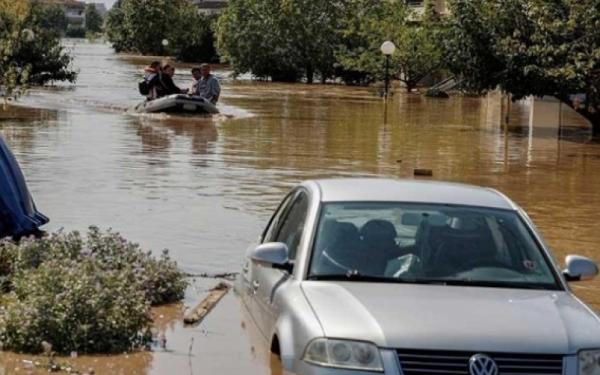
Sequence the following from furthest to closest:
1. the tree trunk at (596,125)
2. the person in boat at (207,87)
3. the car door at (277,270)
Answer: the person in boat at (207,87) → the tree trunk at (596,125) → the car door at (277,270)

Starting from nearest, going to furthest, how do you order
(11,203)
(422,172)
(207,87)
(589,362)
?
(589,362) < (11,203) < (422,172) < (207,87)

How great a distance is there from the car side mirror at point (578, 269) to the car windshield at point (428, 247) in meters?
0.20

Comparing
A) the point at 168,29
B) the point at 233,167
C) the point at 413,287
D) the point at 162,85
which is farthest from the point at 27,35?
the point at 168,29

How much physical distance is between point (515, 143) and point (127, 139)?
29.2 feet

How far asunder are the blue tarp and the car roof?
15.8ft

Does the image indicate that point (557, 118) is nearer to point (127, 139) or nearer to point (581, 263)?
point (127, 139)

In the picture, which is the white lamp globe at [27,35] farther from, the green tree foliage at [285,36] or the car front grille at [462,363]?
the car front grille at [462,363]

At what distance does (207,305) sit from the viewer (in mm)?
10484

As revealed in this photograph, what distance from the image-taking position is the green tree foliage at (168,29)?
302ft

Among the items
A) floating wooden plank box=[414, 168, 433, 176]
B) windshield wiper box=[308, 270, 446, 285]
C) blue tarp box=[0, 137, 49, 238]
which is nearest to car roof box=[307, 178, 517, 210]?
windshield wiper box=[308, 270, 446, 285]

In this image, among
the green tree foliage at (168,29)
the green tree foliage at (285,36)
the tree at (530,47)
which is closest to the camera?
the tree at (530,47)

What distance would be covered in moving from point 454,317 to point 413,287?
65cm

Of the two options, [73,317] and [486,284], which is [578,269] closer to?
[486,284]

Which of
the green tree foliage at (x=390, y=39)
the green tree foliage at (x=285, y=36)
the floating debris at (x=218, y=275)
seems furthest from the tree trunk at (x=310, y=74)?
the floating debris at (x=218, y=275)
